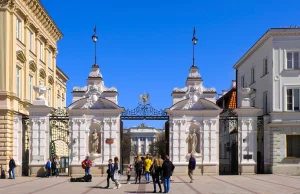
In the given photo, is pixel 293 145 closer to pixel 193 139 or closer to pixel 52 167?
pixel 193 139

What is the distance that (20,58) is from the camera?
42.5 m

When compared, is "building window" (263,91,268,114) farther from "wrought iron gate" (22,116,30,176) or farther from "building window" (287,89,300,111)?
"wrought iron gate" (22,116,30,176)

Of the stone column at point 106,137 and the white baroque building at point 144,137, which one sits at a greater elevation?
the stone column at point 106,137

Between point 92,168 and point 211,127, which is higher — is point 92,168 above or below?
below

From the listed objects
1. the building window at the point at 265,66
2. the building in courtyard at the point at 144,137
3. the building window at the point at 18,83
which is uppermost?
the building window at the point at 265,66

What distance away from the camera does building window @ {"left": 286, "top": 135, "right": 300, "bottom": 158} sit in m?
39.2

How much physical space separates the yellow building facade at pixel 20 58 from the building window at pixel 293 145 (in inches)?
722

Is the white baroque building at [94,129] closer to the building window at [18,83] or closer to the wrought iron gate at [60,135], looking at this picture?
the wrought iron gate at [60,135]

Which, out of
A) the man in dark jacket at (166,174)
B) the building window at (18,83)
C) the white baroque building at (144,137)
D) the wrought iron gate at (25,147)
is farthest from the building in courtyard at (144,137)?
the man in dark jacket at (166,174)

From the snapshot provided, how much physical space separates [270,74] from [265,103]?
9.44 ft

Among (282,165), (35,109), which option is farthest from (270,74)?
(35,109)

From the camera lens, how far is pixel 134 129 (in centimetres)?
16288

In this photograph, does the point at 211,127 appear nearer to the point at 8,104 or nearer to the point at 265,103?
the point at 265,103

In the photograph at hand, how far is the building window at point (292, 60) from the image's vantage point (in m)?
41.0
